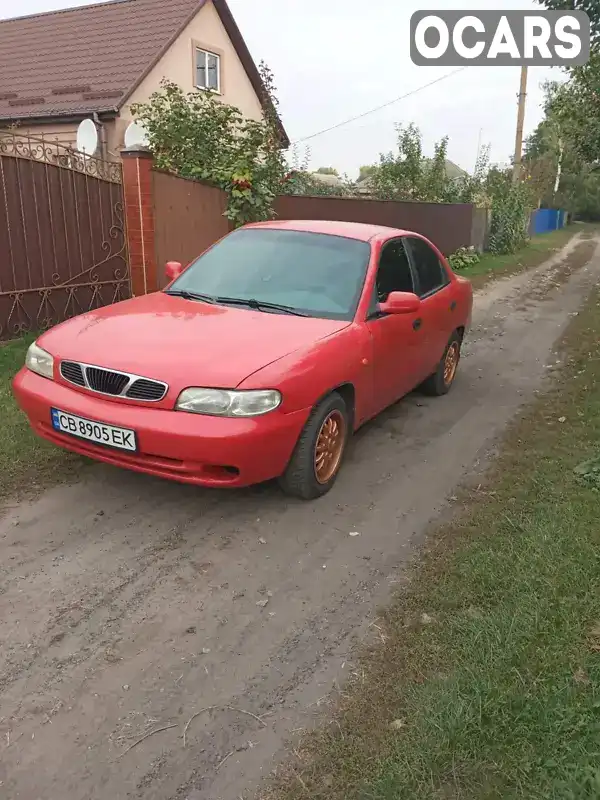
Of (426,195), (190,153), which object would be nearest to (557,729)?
(190,153)

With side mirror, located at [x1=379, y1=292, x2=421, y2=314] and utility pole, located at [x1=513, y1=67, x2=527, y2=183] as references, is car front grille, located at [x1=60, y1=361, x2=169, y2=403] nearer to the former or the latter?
side mirror, located at [x1=379, y1=292, x2=421, y2=314]

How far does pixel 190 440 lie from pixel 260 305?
53.8 inches

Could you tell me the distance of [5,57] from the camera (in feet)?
61.7

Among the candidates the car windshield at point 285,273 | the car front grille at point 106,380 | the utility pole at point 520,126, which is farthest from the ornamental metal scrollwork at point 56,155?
the utility pole at point 520,126

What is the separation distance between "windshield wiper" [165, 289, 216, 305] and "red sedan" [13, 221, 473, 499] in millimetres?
13

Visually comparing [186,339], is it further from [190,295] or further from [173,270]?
[173,270]

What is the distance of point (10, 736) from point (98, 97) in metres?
15.7

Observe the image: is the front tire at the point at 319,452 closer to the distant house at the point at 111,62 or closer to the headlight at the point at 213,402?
the headlight at the point at 213,402

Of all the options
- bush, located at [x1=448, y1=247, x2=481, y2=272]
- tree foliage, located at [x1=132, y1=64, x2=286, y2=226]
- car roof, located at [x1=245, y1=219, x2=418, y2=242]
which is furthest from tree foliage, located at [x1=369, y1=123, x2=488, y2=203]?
car roof, located at [x1=245, y1=219, x2=418, y2=242]

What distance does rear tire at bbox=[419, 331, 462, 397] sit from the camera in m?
6.45

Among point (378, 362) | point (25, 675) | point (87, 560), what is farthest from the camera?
point (378, 362)

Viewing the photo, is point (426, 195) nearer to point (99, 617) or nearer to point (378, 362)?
point (378, 362)

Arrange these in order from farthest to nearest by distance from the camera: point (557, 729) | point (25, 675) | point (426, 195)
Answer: point (426, 195)
point (25, 675)
point (557, 729)

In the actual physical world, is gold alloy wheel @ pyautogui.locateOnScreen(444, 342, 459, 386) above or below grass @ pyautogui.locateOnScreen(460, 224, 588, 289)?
above
